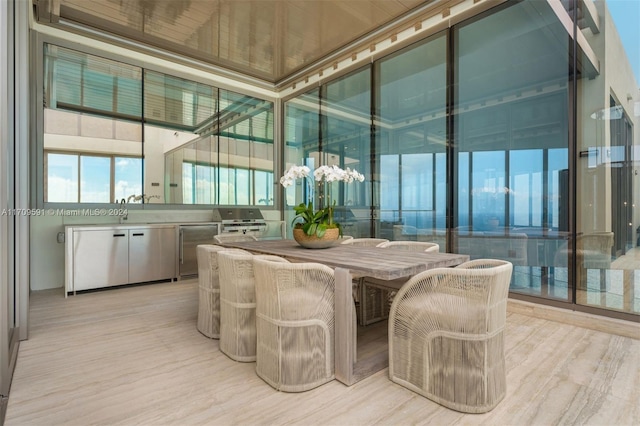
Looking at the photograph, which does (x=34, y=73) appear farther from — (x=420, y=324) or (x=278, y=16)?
(x=420, y=324)

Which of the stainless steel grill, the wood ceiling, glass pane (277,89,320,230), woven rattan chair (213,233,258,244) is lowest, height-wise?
woven rattan chair (213,233,258,244)

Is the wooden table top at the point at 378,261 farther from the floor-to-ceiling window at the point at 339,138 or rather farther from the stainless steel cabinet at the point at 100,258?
the stainless steel cabinet at the point at 100,258

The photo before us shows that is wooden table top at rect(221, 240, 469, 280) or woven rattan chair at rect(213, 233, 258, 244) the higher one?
woven rattan chair at rect(213, 233, 258, 244)

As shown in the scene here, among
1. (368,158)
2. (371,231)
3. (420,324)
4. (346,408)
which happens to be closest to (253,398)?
(346,408)

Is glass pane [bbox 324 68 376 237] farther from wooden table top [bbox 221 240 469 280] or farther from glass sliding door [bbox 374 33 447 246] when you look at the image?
wooden table top [bbox 221 240 469 280]

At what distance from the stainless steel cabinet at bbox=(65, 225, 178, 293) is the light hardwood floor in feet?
4.15

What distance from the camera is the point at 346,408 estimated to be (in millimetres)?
1618

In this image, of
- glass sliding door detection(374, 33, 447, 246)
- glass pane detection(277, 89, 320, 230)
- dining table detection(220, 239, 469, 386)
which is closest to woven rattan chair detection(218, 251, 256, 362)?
dining table detection(220, 239, 469, 386)

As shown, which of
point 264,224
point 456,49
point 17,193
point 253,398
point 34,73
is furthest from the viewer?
point 264,224

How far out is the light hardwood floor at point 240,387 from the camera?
1551 mm

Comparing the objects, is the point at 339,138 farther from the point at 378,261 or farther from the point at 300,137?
the point at 378,261

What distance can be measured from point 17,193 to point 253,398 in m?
2.32

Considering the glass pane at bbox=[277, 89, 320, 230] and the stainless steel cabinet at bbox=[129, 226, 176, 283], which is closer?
the stainless steel cabinet at bbox=[129, 226, 176, 283]

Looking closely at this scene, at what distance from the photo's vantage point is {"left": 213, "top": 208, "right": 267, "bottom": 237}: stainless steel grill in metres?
5.14
